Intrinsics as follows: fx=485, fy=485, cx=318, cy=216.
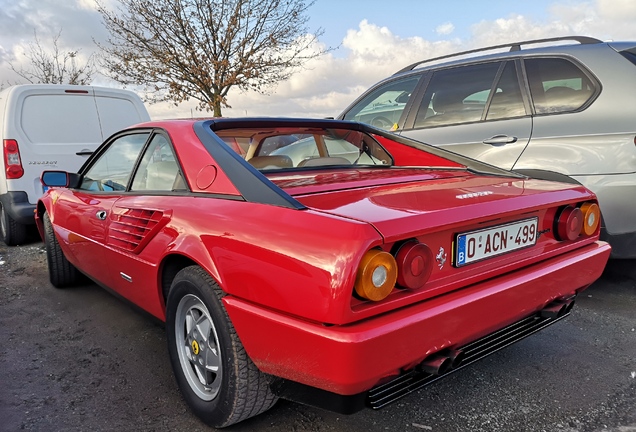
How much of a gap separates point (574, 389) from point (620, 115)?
6.50 feet

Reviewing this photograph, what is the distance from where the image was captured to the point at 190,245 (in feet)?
6.62

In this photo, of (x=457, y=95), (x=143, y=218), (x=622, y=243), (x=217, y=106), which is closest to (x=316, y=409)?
(x=143, y=218)

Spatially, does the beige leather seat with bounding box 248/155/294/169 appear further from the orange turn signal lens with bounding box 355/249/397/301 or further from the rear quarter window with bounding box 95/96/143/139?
the rear quarter window with bounding box 95/96/143/139

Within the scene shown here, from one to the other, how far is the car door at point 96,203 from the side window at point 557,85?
293 cm

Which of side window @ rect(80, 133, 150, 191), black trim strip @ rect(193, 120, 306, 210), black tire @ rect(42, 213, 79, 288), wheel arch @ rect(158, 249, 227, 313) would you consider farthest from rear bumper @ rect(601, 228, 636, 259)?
black tire @ rect(42, 213, 79, 288)

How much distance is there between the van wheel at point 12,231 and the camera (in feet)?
19.2

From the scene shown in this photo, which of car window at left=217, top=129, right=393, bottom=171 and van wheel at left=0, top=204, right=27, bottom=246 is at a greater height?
car window at left=217, top=129, right=393, bottom=171

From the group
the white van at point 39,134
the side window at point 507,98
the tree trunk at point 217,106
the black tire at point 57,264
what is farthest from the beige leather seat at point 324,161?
the tree trunk at point 217,106

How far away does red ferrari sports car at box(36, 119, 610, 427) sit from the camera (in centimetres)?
153

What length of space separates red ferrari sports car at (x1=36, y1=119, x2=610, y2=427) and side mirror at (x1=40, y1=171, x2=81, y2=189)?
93 centimetres

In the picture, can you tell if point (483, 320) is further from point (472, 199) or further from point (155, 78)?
point (155, 78)

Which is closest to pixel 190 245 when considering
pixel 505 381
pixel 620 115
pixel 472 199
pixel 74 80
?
pixel 472 199

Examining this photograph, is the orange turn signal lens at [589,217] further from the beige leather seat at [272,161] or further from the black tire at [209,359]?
the black tire at [209,359]

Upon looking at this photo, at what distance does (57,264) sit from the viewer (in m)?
4.03
